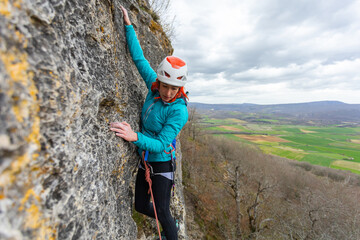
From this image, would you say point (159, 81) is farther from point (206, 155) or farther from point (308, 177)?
point (308, 177)

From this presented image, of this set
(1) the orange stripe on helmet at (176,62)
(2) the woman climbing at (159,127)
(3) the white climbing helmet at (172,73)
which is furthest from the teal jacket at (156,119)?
(1) the orange stripe on helmet at (176,62)

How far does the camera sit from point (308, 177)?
121 ft

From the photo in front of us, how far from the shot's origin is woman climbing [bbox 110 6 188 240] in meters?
2.64

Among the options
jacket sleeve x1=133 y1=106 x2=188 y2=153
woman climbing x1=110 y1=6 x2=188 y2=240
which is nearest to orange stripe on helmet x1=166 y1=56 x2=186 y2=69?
woman climbing x1=110 y1=6 x2=188 y2=240

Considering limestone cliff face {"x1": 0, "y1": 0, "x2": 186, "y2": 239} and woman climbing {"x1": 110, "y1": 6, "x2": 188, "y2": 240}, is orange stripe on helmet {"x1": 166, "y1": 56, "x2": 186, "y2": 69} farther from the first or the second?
limestone cliff face {"x1": 0, "y1": 0, "x2": 186, "y2": 239}

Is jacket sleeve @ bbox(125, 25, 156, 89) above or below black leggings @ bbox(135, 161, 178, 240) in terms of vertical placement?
above

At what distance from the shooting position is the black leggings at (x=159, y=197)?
10.5 feet

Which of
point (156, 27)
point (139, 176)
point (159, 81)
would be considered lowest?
point (139, 176)

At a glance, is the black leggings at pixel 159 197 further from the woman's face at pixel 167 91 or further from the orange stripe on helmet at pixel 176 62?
the orange stripe on helmet at pixel 176 62

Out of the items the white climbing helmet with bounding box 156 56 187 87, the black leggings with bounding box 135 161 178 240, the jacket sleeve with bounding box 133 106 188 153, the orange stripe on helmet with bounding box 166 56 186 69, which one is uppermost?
the orange stripe on helmet with bounding box 166 56 186 69

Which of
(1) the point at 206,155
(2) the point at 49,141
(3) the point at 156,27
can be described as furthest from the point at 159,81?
(1) the point at 206,155

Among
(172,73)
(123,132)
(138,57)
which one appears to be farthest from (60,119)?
(138,57)

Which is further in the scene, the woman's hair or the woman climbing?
the woman's hair

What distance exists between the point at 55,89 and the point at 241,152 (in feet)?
151
